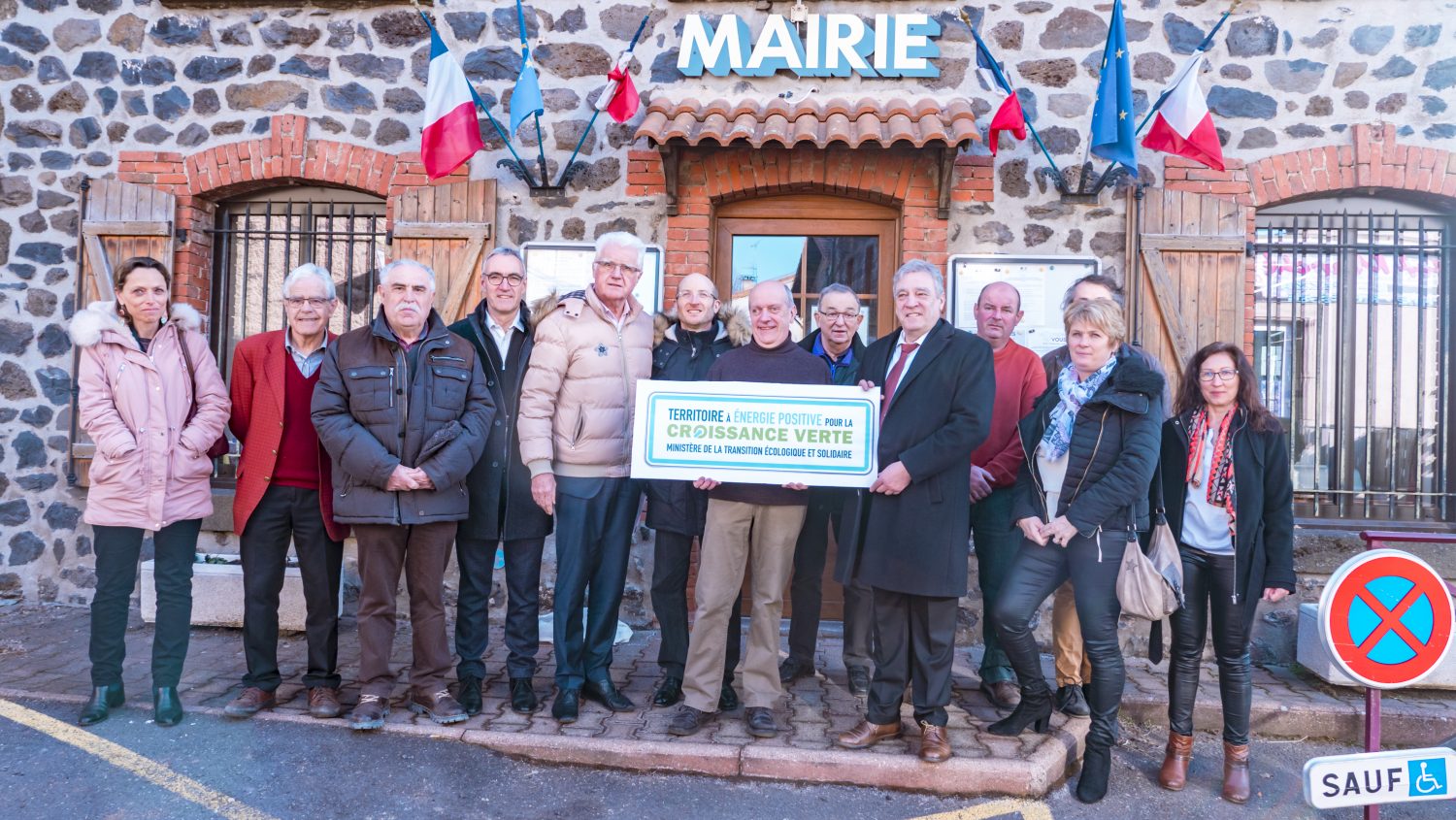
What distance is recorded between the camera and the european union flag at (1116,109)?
4.68 metres

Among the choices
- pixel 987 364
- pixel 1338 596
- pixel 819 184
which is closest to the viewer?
pixel 1338 596

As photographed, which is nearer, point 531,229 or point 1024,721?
point 1024,721

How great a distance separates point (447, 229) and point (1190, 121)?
172 inches

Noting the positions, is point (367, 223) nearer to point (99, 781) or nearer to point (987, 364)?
point (99, 781)

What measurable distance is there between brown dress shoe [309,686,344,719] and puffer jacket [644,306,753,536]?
5.14 ft

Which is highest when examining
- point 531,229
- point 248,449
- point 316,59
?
point 316,59

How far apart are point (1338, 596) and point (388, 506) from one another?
11.3 feet

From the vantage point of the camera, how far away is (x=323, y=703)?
150 inches

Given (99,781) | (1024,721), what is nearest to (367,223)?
(99,781)

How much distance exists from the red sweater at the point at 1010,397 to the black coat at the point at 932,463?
725 millimetres

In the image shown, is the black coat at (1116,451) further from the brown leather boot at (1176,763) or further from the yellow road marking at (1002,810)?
the yellow road marking at (1002,810)

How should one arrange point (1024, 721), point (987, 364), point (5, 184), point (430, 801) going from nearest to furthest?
point (430, 801)
point (987, 364)
point (1024, 721)
point (5, 184)

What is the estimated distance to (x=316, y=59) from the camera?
18.8 ft

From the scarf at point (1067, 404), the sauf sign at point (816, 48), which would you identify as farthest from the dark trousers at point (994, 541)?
the sauf sign at point (816, 48)
